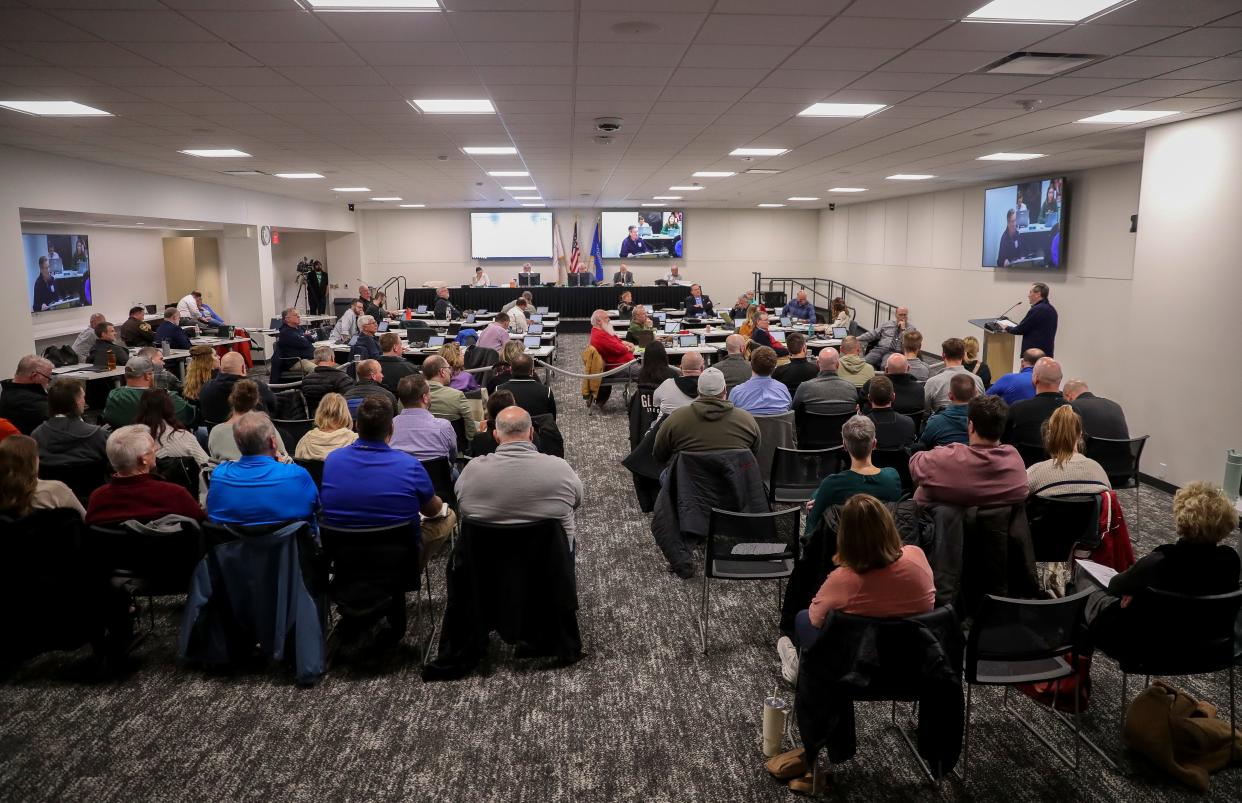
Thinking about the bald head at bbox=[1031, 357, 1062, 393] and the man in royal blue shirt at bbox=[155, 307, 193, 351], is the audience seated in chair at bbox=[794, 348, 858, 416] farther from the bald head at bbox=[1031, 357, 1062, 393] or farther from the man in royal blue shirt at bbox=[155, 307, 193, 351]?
the man in royal blue shirt at bbox=[155, 307, 193, 351]

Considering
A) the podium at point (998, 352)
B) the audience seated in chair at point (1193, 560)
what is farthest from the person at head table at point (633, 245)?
the audience seated in chair at point (1193, 560)

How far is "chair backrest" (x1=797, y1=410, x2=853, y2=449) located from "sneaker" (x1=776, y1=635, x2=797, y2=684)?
7.21ft

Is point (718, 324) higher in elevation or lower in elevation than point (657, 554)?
higher

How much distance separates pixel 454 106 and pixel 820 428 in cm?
395

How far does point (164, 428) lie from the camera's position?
491 cm

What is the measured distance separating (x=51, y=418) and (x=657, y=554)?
12.8 feet

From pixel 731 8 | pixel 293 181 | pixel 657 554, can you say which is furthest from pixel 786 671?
pixel 293 181

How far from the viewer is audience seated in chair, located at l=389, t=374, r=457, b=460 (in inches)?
192

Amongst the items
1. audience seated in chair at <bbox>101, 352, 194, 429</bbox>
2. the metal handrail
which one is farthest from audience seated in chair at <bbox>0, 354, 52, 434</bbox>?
the metal handrail

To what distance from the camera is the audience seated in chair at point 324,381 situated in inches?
256

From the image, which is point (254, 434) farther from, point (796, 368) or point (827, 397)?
point (796, 368)

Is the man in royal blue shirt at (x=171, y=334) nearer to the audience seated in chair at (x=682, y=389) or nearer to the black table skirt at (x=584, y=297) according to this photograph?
the audience seated in chair at (x=682, y=389)

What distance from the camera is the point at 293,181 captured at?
13.1 m

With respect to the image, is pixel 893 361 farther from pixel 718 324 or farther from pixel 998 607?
pixel 718 324
